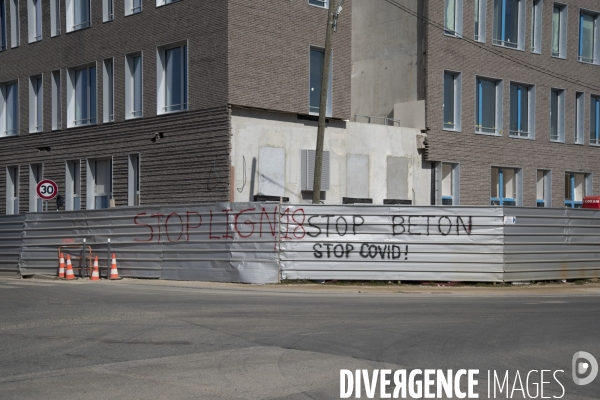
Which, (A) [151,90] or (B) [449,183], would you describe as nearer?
(A) [151,90]

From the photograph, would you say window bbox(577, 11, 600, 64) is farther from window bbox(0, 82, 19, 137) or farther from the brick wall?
window bbox(0, 82, 19, 137)

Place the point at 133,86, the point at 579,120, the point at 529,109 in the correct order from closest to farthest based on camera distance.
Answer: the point at 133,86
the point at 529,109
the point at 579,120

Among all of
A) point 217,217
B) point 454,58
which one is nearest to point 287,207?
point 217,217

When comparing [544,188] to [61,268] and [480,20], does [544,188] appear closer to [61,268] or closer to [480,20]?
[480,20]

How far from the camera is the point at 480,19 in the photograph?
113ft

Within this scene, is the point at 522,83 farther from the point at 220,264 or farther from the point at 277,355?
the point at 277,355

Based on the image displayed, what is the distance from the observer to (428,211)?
75.4ft

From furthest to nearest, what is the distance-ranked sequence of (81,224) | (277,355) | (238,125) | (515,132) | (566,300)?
(515,132) < (238,125) < (81,224) < (566,300) < (277,355)

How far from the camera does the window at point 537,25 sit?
3597 centimetres

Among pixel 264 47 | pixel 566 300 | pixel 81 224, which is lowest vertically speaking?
pixel 566 300

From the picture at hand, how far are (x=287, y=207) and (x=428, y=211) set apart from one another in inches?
161

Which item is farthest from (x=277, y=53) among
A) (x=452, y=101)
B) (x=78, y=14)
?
(x=78, y=14)

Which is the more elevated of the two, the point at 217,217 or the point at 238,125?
the point at 238,125

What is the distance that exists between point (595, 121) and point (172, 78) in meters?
21.2
